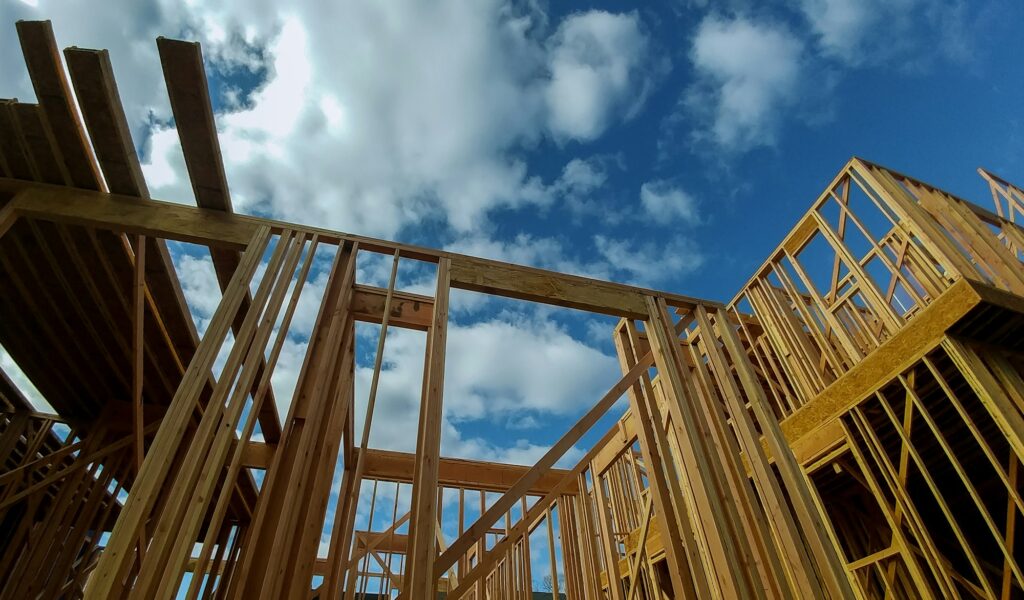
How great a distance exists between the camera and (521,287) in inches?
213

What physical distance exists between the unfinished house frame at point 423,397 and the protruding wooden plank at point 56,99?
2 centimetres

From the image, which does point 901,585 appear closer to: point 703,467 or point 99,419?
point 703,467

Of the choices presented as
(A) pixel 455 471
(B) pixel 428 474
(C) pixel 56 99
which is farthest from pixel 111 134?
(A) pixel 455 471

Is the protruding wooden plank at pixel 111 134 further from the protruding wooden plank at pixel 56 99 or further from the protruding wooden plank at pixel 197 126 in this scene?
the protruding wooden plank at pixel 197 126

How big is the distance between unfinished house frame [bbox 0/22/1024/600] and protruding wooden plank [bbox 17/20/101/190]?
2 centimetres

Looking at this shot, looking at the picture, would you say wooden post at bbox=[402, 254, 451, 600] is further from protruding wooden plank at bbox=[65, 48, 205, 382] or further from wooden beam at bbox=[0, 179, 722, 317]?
protruding wooden plank at bbox=[65, 48, 205, 382]

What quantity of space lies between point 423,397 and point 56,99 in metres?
4.27

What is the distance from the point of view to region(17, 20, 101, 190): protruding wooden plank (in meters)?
4.15

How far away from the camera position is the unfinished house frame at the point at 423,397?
384 centimetres

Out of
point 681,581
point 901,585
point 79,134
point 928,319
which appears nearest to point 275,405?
point 79,134

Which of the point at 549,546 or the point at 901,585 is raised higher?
the point at 549,546

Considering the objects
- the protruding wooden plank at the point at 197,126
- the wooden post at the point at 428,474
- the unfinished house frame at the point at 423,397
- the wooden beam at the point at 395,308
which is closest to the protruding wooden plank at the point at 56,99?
the unfinished house frame at the point at 423,397

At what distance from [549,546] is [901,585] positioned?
17.4ft

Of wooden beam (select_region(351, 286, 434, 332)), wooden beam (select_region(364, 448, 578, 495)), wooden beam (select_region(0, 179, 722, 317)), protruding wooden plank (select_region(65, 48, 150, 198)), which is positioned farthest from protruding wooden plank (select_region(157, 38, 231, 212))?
wooden beam (select_region(364, 448, 578, 495))
